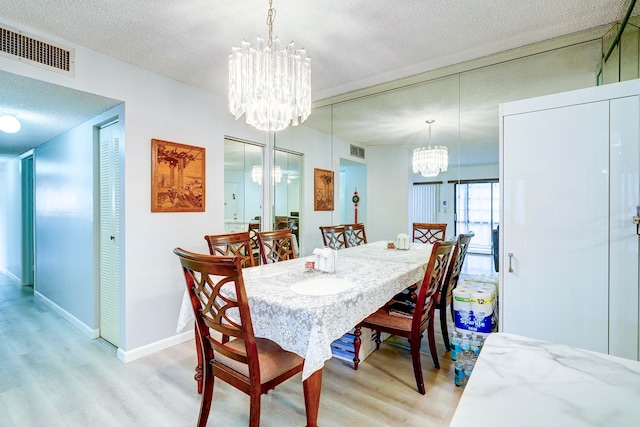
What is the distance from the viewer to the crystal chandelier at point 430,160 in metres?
2.80

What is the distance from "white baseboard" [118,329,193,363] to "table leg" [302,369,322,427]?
6.09 ft

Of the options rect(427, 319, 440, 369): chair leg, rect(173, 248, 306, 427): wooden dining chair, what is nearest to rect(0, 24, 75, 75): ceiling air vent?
rect(173, 248, 306, 427): wooden dining chair

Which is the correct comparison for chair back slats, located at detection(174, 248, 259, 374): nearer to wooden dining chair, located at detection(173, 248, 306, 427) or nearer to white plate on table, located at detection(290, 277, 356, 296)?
wooden dining chair, located at detection(173, 248, 306, 427)

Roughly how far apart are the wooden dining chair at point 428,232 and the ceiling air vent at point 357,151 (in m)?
1.03

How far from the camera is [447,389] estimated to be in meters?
2.06

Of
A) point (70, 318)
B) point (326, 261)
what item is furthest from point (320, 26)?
point (70, 318)

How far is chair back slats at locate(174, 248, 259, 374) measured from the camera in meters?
1.30

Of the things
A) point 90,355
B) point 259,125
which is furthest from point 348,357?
point 90,355

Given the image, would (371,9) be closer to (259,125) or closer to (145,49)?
(259,125)

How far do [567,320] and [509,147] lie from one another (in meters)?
1.11

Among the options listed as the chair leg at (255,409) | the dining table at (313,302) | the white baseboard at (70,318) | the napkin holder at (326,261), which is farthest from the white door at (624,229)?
the white baseboard at (70,318)

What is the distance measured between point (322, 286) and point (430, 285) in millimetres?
816

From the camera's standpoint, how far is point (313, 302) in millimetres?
1501

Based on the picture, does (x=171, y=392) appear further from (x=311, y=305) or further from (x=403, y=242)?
(x=403, y=242)
